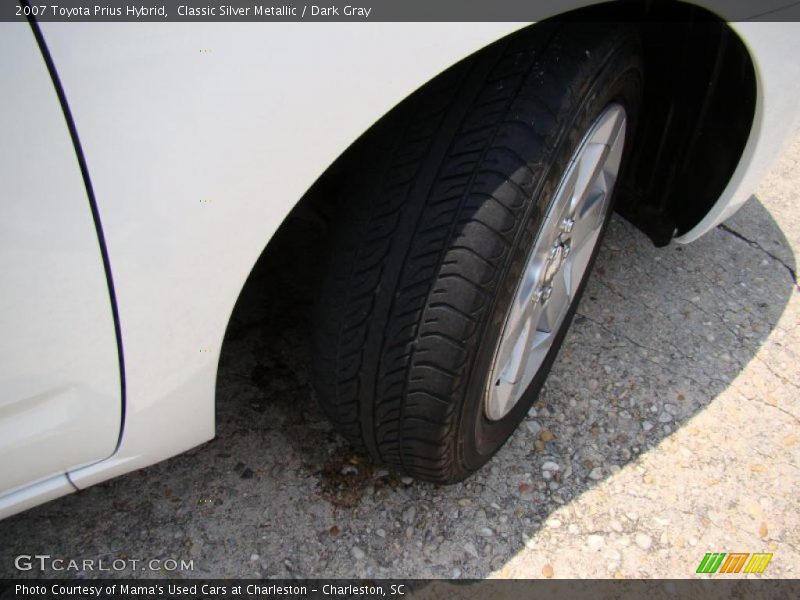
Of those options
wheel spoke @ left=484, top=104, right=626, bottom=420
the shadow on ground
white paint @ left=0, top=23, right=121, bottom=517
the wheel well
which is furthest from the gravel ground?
white paint @ left=0, top=23, right=121, bottom=517

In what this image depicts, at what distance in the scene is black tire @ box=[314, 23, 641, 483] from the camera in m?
Result: 1.16

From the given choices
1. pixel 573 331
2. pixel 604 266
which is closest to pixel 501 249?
pixel 573 331

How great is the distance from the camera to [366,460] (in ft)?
5.51

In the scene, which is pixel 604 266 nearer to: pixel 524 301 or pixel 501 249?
pixel 524 301

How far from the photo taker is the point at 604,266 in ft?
7.16

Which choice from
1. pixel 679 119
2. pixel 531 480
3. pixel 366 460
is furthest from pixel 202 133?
pixel 679 119

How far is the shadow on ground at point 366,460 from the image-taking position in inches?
59.9

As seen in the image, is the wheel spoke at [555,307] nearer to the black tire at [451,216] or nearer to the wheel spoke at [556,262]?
the wheel spoke at [556,262]

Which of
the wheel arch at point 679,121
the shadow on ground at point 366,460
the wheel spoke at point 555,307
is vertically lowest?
the shadow on ground at point 366,460

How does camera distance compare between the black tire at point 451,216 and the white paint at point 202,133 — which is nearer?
the white paint at point 202,133

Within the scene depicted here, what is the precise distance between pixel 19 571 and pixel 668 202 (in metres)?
1.66

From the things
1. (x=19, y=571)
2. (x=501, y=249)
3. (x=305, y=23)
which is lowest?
(x=19, y=571)

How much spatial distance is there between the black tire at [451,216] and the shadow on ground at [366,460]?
0.34 meters

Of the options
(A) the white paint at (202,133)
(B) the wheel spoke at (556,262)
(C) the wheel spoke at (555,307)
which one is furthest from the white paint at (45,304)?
(C) the wheel spoke at (555,307)
